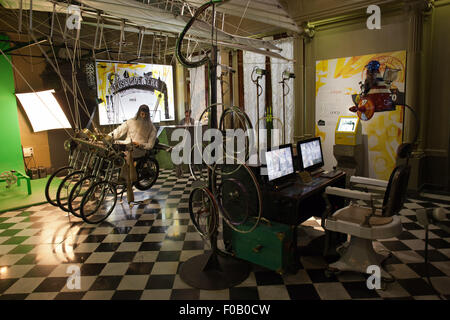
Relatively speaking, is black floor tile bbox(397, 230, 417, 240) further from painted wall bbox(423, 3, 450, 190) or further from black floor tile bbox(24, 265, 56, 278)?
black floor tile bbox(24, 265, 56, 278)

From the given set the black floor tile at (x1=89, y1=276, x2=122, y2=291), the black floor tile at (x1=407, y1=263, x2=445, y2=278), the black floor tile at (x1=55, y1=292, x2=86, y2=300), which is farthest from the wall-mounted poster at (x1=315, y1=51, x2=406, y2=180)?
the black floor tile at (x1=55, y1=292, x2=86, y2=300)

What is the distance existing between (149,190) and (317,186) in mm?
3896

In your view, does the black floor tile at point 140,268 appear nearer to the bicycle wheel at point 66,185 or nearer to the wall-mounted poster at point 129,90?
the bicycle wheel at point 66,185

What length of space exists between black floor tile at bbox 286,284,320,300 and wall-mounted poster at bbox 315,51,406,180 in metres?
3.61

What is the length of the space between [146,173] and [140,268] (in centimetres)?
306

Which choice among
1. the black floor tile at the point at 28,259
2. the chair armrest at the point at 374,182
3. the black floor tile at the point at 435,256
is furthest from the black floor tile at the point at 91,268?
the black floor tile at the point at 435,256

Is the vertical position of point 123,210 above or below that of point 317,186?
below

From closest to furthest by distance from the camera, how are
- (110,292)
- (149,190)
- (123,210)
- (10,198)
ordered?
(110,292) → (123,210) → (10,198) → (149,190)

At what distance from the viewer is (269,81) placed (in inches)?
297

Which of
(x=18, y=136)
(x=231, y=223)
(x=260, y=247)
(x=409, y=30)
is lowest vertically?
(x=260, y=247)

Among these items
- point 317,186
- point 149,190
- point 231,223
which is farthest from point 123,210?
point 317,186

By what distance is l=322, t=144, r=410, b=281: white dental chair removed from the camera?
9.00 ft

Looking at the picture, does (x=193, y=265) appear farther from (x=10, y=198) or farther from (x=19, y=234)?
(x=10, y=198)

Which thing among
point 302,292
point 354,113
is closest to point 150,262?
point 302,292
